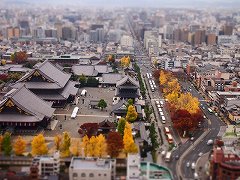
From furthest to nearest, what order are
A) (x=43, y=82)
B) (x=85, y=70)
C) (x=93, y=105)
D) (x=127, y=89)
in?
(x=85, y=70) < (x=127, y=89) < (x=93, y=105) < (x=43, y=82)

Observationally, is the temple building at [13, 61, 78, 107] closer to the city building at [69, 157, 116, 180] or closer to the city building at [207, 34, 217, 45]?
the city building at [69, 157, 116, 180]

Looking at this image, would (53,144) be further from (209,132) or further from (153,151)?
(209,132)

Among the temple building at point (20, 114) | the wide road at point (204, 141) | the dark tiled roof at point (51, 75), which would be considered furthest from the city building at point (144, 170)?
the dark tiled roof at point (51, 75)

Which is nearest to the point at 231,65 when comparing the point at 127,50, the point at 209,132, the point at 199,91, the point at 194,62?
the point at 194,62

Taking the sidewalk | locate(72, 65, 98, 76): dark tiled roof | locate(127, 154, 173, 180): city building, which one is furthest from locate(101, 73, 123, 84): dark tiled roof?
locate(127, 154, 173, 180): city building

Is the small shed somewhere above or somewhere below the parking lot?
above

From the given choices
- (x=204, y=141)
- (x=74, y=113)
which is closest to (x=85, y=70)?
(x=74, y=113)

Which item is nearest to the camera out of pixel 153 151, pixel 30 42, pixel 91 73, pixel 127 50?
pixel 153 151

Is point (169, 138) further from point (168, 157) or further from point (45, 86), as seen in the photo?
point (45, 86)
